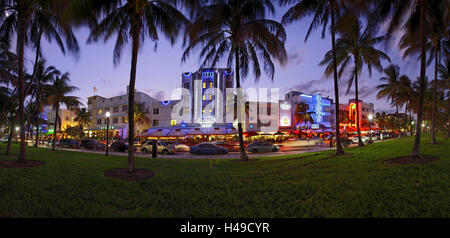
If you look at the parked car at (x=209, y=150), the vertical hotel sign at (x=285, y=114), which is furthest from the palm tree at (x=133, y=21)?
the vertical hotel sign at (x=285, y=114)

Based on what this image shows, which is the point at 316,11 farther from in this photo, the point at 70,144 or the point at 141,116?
the point at 141,116

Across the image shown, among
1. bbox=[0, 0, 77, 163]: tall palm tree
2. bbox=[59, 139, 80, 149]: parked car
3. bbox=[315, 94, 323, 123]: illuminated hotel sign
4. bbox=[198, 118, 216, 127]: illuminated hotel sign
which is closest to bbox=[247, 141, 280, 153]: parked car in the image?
bbox=[0, 0, 77, 163]: tall palm tree

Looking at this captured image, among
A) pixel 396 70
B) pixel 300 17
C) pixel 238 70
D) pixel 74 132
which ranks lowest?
pixel 74 132

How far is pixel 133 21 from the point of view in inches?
371

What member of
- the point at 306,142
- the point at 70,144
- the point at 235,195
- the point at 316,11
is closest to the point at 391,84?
the point at 306,142

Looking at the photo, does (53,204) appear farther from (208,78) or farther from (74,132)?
(74,132)

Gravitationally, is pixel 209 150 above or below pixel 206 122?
below

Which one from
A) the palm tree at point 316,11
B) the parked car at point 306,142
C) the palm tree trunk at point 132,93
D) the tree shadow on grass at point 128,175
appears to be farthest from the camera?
the parked car at point 306,142

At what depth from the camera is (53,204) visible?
16.2 feet

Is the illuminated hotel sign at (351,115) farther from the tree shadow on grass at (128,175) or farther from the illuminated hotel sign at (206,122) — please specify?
the tree shadow on grass at (128,175)

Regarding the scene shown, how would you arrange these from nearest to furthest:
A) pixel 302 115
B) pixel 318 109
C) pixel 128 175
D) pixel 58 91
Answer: pixel 128 175 → pixel 58 91 → pixel 302 115 → pixel 318 109

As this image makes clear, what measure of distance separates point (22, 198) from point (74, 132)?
65.5 metres

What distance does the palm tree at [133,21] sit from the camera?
9.12 metres
